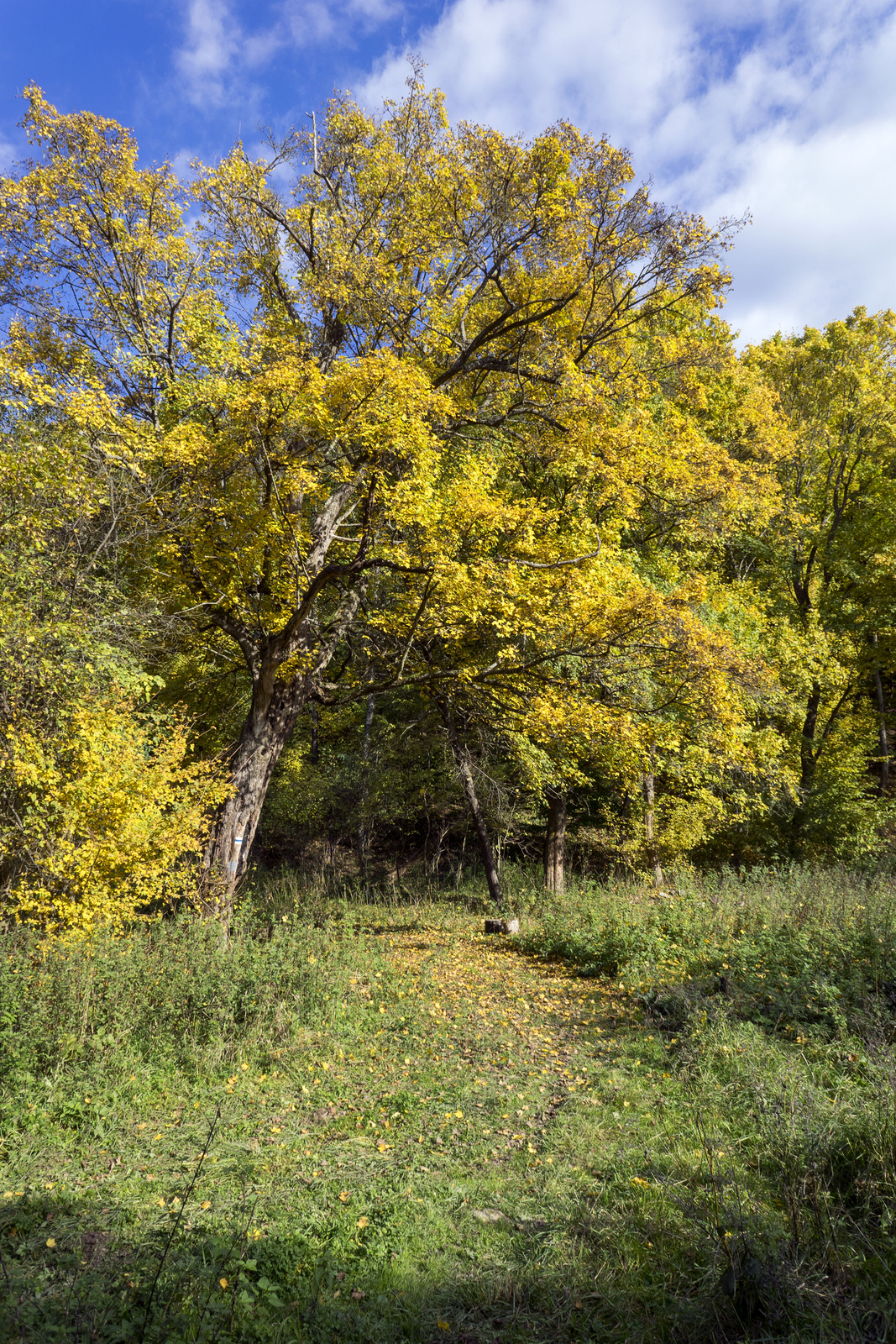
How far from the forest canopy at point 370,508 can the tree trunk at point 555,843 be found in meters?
0.09

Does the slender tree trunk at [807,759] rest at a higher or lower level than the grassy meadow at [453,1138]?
higher

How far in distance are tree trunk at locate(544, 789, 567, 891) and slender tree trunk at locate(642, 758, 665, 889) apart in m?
1.91

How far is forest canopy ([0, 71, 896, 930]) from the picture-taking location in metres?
7.93

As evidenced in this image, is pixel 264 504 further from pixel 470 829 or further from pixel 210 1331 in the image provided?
pixel 470 829

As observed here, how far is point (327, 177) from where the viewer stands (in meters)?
12.5

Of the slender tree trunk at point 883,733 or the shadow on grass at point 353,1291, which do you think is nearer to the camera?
the shadow on grass at point 353,1291

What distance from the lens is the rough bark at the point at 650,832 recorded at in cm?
1469

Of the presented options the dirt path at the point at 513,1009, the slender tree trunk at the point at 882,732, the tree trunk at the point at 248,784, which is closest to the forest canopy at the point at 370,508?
the tree trunk at the point at 248,784

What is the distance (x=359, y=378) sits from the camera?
28.7 feet

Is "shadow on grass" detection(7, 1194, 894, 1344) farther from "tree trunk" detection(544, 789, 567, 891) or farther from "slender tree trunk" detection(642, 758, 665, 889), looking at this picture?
"slender tree trunk" detection(642, 758, 665, 889)

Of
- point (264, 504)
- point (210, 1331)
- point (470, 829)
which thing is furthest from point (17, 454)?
point (470, 829)

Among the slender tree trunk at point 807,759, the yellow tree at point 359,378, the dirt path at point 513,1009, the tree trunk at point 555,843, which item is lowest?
the dirt path at point 513,1009

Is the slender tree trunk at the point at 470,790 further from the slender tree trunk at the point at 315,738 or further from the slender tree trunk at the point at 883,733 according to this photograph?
the slender tree trunk at the point at 883,733

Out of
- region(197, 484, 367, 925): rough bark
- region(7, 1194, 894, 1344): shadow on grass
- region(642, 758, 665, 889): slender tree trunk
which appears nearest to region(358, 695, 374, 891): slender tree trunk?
region(197, 484, 367, 925): rough bark
